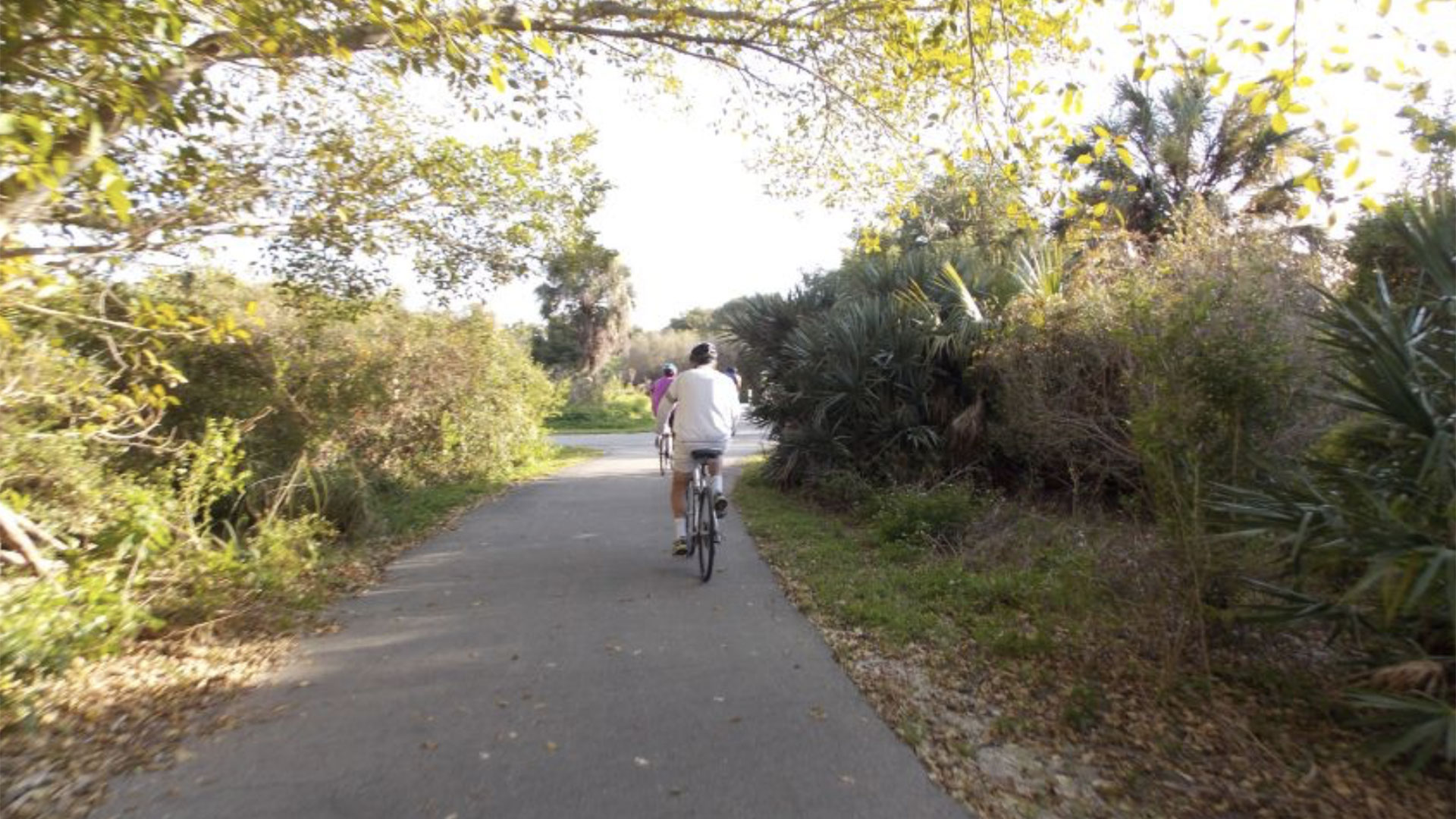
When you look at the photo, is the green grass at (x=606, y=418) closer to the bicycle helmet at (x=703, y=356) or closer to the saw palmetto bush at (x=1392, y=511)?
the bicycle helmet at (x=703, y=356)

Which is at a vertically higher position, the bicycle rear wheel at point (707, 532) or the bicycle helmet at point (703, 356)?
the bicycle helmet at point (703, 356)

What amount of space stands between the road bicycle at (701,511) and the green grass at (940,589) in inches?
29.5

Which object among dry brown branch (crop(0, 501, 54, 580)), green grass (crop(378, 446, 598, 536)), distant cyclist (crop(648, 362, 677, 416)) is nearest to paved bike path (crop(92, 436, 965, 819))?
dry brown branch (crop(0, 501, 54, 580))

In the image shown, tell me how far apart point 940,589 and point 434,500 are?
23.1 ft

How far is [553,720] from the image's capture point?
4.32 m

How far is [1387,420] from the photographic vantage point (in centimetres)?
418

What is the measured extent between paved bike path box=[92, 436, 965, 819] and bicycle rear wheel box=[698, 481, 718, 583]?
0.51 feet

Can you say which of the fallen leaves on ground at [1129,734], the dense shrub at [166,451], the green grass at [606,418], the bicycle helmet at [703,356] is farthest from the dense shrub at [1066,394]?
the green grass at [606,418]

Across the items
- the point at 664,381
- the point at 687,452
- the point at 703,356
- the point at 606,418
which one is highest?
the point at 703,356

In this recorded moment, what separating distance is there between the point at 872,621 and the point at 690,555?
6.94 ft

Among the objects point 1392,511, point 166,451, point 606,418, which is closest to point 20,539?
point 166,451

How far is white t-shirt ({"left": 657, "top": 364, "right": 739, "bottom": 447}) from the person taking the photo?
759cm

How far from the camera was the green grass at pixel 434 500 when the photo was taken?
32.4ft

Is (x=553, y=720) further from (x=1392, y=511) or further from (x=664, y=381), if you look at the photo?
(x=664, y=381)
